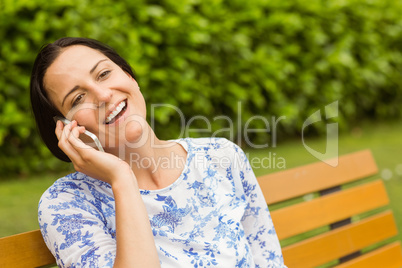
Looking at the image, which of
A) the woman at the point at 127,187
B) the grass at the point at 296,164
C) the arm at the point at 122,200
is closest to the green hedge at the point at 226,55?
the grass at the point at 296,164

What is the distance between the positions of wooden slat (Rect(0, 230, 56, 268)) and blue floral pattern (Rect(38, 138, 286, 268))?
0.10 meters

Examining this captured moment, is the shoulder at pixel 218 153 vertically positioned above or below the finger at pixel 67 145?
below

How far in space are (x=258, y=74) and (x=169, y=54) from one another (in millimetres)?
1446

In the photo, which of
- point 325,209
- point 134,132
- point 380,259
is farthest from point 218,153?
point 380,259

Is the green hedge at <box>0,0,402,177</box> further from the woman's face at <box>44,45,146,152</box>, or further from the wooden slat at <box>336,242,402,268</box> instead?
the wooden slat at <box>336,242,402,268</box>

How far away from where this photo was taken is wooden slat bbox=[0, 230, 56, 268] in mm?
1880

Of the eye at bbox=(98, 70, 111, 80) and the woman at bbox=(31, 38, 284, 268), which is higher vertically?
the eye at bbox=(98, 70, 111, 80)

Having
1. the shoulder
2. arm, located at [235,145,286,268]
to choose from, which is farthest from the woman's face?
arm, located at [235,145,286,268]

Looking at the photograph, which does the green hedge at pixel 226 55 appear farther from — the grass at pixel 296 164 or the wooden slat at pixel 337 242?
the wooden slat at pixel 337 242

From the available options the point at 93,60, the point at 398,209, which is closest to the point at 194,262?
the point at 93,60

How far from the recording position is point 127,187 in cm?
191

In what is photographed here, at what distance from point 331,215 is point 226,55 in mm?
3966

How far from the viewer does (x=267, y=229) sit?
2.44m

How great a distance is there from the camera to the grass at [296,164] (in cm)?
461
